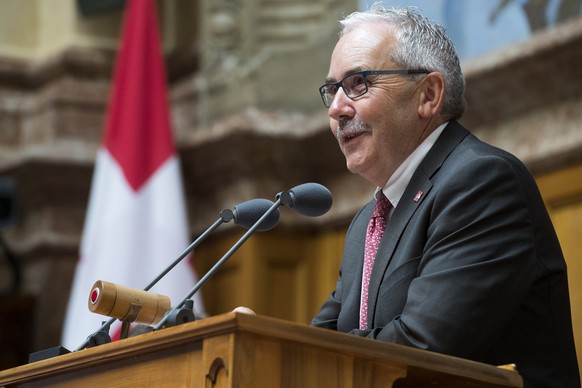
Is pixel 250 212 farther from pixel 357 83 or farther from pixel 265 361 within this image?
pixel 265 361

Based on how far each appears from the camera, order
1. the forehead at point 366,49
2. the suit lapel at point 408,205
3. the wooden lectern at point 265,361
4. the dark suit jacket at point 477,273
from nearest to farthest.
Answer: the wooden lectern at point 265,361
the dark suit jacket at point 477,273
the suit lapel at point 408,205
the forehead at point 366,49

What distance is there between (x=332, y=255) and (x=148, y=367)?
3.91 metres

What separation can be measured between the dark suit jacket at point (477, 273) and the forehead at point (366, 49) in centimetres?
30

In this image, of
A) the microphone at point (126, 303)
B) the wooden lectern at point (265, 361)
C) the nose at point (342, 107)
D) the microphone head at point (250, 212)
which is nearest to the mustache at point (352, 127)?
the nose at point (342, 107)

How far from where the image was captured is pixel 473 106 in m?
5.13

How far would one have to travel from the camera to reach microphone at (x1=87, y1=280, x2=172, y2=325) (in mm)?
2254

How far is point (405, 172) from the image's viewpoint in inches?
104

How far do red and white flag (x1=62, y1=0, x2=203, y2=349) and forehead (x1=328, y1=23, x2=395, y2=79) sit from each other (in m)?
3.05

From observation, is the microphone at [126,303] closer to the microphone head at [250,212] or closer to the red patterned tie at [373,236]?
the microphone head at [250,212]

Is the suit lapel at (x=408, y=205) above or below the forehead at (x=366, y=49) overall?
below

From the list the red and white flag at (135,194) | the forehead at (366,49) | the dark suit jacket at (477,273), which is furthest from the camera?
the red and white flag at (135,194)

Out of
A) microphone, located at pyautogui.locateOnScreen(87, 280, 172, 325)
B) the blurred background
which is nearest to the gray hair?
microphone, located at pyautogui.locateOnScreen(87, 280, 172, 325)

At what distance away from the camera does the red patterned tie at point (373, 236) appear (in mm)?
2604

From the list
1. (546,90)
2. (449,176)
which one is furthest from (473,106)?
(449,176)
